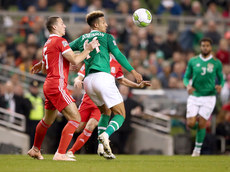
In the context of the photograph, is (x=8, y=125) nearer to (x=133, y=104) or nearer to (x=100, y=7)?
(x=133, y=104)

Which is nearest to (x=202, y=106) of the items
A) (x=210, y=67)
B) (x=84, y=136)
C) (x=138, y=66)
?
(x=210, y=67)

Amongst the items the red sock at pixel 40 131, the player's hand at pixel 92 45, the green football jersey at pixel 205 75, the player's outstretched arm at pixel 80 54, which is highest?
the player's hand at pixel 92 45

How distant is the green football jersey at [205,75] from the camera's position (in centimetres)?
1392

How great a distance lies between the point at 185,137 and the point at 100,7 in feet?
24.0

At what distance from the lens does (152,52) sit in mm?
20406

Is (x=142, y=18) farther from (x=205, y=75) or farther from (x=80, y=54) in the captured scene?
(x=205, y=75)

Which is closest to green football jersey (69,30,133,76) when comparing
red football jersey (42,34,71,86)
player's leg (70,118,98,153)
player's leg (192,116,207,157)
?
red football jersey (42,34,71,86)

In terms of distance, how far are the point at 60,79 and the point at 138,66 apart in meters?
8.91

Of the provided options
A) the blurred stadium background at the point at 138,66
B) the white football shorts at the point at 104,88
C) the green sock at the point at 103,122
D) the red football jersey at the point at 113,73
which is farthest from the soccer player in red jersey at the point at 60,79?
the blurred stadium background at the point at 138,66

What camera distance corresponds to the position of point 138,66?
60.6ft

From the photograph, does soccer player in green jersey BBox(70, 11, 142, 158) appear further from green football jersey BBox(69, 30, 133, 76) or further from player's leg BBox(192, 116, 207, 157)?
player's leg BBox(192, 116, 207, 157)

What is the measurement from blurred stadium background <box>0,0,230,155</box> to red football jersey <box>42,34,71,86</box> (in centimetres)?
571

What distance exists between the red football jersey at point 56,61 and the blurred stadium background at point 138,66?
5713mm

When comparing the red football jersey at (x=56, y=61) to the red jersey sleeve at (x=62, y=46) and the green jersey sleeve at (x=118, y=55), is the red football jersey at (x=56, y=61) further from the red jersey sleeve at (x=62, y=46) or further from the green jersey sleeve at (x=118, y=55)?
the green jersey sleeve at (x=118, y=55)
